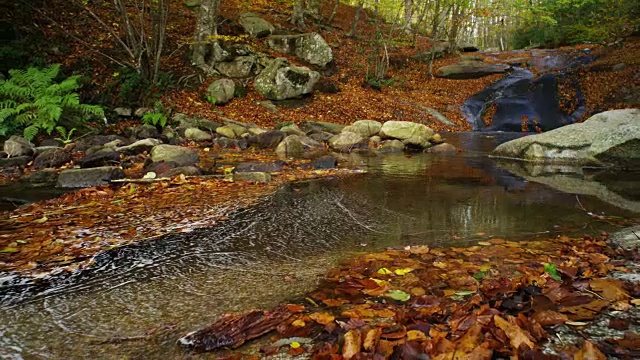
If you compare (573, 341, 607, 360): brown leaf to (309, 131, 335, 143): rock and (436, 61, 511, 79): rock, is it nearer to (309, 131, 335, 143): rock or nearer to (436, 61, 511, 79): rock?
(309, 131, 335, 143): rock

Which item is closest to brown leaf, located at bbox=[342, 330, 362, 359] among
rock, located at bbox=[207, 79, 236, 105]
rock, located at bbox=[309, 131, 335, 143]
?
rock, located at bbox=[309, 131, 335, 143]

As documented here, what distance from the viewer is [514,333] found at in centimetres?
153

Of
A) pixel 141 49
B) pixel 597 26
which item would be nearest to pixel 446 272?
pixel 141 49

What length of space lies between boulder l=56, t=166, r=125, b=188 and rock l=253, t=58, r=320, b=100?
9328 millimetres

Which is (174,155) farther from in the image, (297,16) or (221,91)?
(297,16)

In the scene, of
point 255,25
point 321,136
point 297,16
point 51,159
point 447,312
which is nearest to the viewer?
point 447,312

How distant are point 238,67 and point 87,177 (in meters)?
10.4

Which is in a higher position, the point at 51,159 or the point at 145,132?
the point at 145,132

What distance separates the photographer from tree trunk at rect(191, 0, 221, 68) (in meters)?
14.0

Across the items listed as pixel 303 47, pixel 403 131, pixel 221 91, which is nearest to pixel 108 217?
pixel 403 131

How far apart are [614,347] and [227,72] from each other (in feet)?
49.9

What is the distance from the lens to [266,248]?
10.5 feet

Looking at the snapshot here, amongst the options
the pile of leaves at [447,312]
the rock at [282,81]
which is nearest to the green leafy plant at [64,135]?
the rock at [282,81]

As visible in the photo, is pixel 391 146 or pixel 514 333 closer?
pixel 514 333
